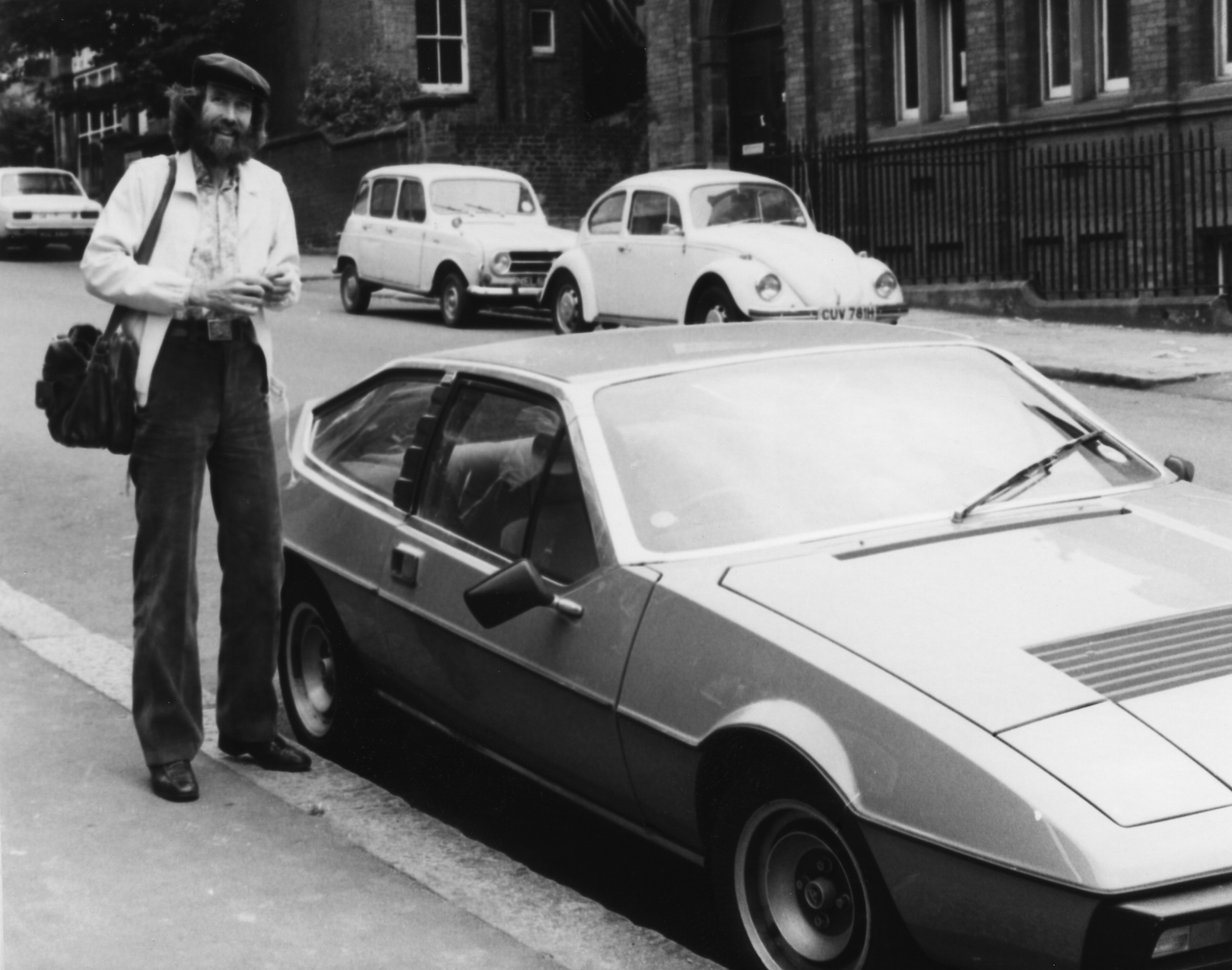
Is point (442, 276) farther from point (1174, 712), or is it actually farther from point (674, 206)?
point (1174, 712)

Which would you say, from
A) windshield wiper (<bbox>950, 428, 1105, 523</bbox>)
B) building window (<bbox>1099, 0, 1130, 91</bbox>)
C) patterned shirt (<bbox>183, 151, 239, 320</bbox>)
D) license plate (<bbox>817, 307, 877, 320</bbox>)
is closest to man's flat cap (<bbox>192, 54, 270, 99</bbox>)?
patterned shirt (<bbox>183, 151, 239, 320</bbox>)

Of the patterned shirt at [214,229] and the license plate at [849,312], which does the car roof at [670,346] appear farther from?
the license plate at [849,312]

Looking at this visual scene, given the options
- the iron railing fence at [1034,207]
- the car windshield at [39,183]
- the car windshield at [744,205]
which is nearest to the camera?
the car windshield at [744,205]

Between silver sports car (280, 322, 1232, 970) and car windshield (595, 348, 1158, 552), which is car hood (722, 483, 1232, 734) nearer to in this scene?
silver sports car (280, 322, 1232, 970)

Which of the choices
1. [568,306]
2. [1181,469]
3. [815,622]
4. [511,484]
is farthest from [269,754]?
[568,306]

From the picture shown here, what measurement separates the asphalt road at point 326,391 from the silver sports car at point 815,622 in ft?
1.18

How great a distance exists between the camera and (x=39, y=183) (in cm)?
3544

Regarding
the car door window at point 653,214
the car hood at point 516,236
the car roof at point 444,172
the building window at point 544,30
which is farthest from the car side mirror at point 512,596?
the building window at point 544,30

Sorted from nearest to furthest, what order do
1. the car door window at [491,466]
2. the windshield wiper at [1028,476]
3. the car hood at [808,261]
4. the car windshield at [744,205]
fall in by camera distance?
the windshield wiper at [1028,476] < the car door window at [491,466] < the car hood at [808,261] < the car windshield at [744,205]

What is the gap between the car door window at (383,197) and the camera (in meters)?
22.5

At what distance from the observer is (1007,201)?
21516 mm

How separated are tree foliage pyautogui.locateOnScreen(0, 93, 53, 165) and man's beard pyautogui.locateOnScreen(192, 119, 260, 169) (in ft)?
166

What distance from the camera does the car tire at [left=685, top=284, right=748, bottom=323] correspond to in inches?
650

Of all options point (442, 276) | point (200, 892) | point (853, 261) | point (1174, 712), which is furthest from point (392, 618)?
point (442, 276)
